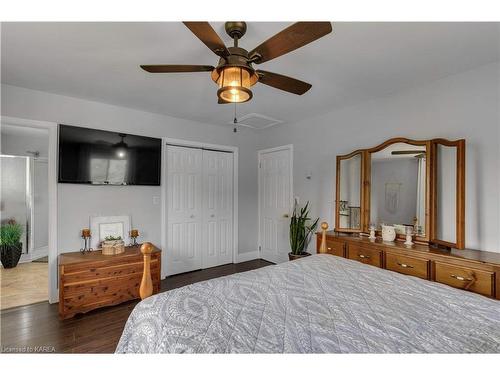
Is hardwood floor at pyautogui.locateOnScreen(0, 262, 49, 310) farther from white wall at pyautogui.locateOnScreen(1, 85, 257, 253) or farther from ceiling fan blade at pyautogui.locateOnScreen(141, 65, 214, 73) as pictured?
ceiling fan blade at pyautogui.locateOnScreen(141, 65, 214, 73)

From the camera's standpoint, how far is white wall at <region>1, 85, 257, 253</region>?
271 cm

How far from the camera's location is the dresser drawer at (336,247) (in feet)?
9.09

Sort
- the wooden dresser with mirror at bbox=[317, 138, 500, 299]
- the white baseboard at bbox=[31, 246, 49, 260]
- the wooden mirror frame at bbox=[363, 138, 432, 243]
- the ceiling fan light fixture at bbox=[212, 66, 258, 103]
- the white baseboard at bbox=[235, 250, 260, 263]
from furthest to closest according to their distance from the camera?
Result: the white baseboard at bbox=[31, 246, 49, 260], the white baseboard at bbox=[235, 250, 260, 263], the wooden mirror frame at bbox=[363, 138, 432, 243], the wooden dresser with mirror at bbox=[317, 138, 500, 299], the ceiling fan light fixture at bbox=[212, 66, 258, 103]

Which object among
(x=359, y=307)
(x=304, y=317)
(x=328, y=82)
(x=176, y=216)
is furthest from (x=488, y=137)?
(x=176, y=216)

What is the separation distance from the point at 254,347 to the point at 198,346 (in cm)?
22

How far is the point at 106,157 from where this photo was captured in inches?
121

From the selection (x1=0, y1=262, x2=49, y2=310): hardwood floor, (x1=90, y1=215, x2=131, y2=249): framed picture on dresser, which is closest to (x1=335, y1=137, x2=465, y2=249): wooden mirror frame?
(x1=90, y1=215, x2=131, y2=249): framed picture on dresser

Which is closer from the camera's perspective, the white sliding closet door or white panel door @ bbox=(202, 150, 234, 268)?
the white sliding closet door

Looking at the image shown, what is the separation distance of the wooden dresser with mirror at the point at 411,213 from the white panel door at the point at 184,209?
77.9 inches

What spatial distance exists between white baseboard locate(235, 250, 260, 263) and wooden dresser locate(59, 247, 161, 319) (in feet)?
5.58

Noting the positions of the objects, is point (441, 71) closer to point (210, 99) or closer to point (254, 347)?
point (210, 99)

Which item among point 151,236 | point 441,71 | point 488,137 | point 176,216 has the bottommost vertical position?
point 151,236

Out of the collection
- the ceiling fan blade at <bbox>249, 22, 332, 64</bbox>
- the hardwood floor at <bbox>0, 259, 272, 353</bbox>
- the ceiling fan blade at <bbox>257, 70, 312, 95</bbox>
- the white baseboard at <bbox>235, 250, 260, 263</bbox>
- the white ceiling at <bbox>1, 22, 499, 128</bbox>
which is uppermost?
the white ceiling at <bbox>1, 22, 499, 128</bbox>

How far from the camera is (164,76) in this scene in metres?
2.36
